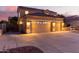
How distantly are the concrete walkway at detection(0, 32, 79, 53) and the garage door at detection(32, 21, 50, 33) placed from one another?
8 centimetres

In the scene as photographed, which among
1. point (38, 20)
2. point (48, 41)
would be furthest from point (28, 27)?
point (48, 41)

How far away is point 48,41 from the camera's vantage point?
3.31 meters

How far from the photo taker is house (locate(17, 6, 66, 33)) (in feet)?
10.7

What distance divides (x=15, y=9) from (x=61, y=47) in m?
1.16

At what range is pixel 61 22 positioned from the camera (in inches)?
131

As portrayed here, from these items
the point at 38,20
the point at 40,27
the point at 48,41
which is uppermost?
Answer: the point at 38,20

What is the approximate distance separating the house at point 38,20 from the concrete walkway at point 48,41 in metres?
0.11

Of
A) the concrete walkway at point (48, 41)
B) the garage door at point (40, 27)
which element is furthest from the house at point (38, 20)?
the concrete walkway at point (48, 41)

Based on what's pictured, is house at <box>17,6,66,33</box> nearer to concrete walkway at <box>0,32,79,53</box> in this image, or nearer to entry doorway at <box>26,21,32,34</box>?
entry doorway at <box>26,21,32,34</box>

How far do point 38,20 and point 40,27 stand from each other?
147 mm

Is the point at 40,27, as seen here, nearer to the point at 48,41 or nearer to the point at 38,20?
the point at 38,20
